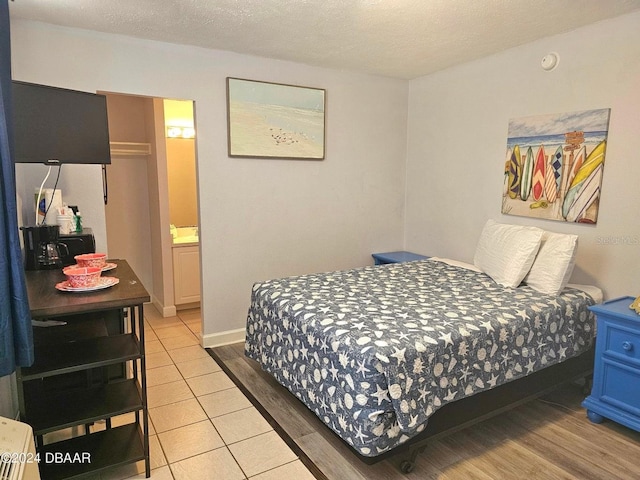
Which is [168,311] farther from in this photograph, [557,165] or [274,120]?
[557,165]

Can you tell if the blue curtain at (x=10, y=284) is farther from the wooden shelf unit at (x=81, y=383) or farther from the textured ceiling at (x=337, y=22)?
the textured ceiling at (x=337, y=22)

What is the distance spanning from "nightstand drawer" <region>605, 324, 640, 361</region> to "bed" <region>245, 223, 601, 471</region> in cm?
24

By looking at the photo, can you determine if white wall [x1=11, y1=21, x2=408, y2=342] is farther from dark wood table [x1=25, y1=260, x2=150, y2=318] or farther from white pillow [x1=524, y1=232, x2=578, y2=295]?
white pillow [x1=524, y1=232, x2=578, y2=295]

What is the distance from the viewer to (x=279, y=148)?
374cm

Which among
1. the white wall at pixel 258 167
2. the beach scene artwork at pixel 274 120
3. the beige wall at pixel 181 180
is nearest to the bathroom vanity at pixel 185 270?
the beige wall at pixel 181 180

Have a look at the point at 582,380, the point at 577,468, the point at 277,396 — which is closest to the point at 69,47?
the point at 277,396

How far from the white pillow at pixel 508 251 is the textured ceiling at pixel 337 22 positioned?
1.39 m

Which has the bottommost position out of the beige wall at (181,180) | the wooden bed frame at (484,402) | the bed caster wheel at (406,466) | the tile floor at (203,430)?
the tile floor at (203,430)

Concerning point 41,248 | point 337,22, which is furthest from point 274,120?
point 41,248

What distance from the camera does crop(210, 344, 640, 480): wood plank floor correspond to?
6.94 ft

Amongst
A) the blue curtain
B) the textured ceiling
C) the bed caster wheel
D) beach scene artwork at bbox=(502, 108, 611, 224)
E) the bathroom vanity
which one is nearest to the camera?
the blue curtain

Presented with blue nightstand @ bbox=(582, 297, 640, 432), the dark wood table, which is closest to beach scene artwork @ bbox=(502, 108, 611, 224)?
blue nightstand @ bbox=(582, 297, 640, 432)

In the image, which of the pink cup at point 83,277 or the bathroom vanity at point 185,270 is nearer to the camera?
the pink cup at point 83,277

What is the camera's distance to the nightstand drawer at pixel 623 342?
233 centimetres
